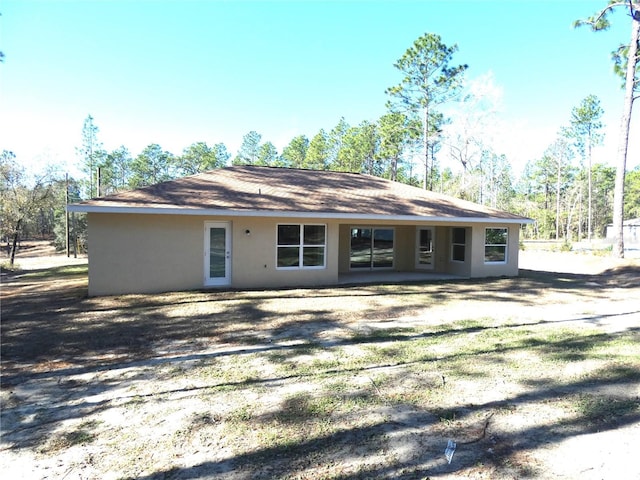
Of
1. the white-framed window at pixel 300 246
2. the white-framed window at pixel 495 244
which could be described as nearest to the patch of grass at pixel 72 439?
the white-framed window at pixel 300 246

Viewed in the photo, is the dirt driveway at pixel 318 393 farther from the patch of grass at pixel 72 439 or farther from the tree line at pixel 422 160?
the tree line at pixel 422 160

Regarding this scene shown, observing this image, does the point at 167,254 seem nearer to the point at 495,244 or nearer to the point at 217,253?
the point at 217,253

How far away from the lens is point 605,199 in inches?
2451

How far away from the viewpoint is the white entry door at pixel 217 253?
1118 cm

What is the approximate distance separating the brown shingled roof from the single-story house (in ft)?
0.12

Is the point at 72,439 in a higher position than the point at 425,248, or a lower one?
lower

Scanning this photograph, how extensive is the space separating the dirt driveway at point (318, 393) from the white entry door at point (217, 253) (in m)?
2.86

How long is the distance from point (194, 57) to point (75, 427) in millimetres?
16071

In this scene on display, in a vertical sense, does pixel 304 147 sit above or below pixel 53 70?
above

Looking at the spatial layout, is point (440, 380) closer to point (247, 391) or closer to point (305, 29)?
point (247, 391)

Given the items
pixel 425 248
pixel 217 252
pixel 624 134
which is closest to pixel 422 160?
pixel 624 134

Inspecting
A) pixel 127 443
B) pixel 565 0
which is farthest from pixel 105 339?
pixel 565 0

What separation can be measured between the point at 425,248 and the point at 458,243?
4.82 ft

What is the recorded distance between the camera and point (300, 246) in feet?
40.1
